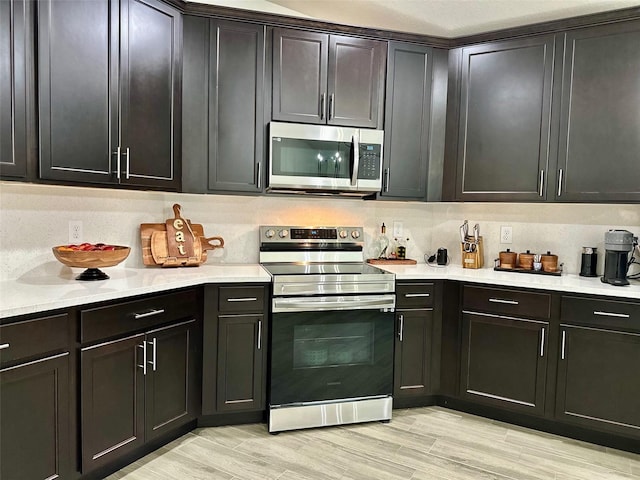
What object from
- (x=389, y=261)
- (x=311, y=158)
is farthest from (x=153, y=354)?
(x=389, y=261)

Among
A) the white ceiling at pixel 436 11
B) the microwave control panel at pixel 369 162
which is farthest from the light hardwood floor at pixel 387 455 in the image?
the white ceiling at pixel 436 11

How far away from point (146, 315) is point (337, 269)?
123 centimetres

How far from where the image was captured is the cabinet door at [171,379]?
229 centimetres

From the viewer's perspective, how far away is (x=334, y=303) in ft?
8.80

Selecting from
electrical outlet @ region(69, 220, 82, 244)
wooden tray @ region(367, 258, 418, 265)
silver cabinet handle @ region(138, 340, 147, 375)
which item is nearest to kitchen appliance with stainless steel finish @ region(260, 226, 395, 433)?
wooden tray @ region(367, 258, 418, 265)

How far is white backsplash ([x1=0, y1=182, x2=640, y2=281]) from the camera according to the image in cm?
229

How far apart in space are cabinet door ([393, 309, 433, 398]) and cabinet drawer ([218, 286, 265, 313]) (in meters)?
0.89

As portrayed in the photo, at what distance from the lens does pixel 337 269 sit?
116 inches

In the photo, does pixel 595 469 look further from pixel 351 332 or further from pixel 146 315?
pixel 146 315

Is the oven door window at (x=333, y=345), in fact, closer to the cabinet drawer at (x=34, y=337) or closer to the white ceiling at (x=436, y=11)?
the cabinet drawer at (x=34, y=337)

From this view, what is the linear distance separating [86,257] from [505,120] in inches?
103

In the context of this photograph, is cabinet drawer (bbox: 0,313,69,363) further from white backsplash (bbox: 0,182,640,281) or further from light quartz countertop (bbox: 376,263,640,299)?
light quartz countertop (bbox: 376,263,640,299)

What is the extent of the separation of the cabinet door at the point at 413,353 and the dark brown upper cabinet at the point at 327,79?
1.30 metres

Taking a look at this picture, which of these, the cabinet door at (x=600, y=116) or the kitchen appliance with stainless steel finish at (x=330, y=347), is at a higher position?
the cabinet door at (x=600, y=116)
